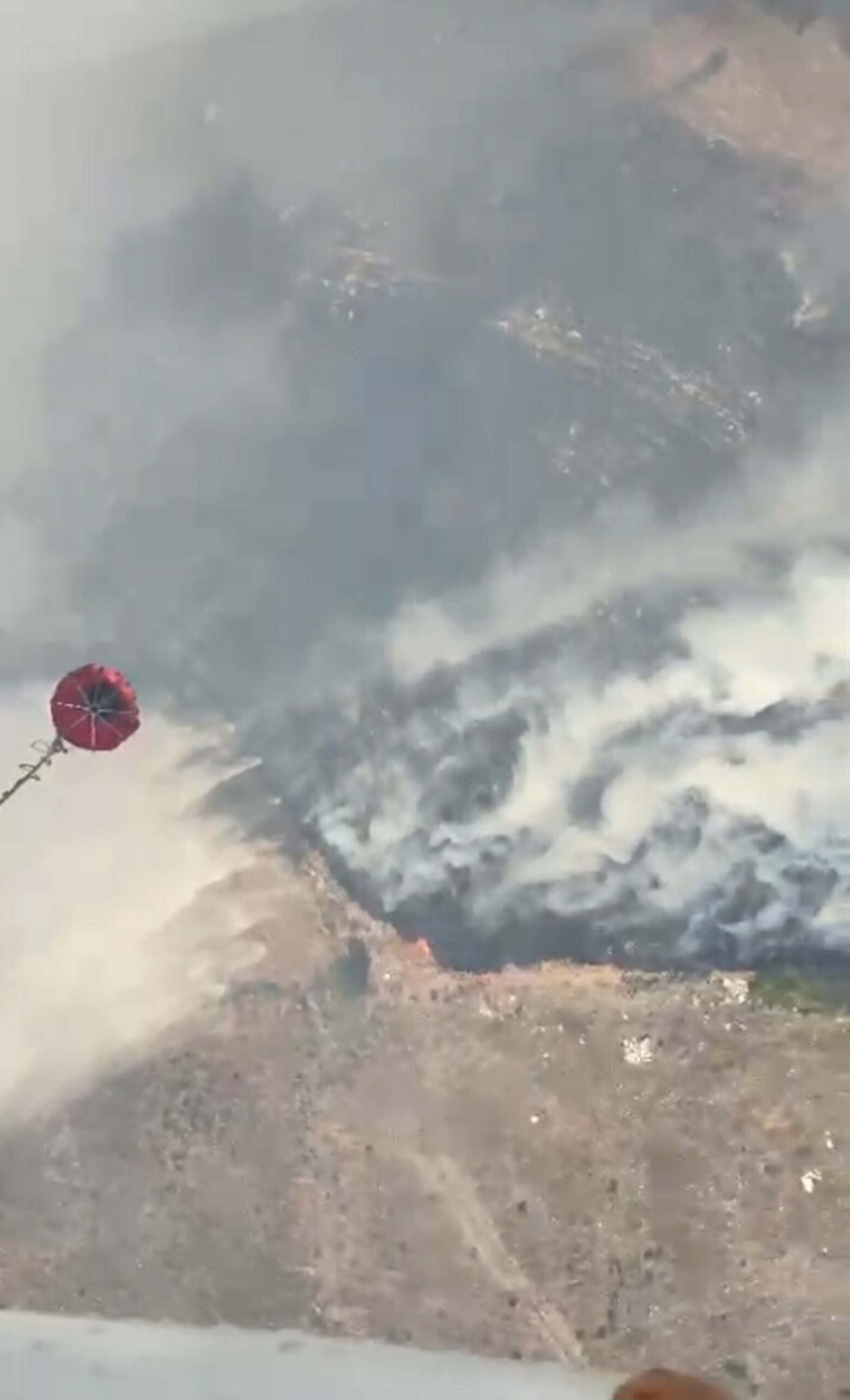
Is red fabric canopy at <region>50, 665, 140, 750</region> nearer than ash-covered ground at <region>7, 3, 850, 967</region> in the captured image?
No

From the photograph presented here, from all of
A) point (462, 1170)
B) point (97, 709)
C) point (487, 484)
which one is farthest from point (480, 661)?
point (462, 1170)

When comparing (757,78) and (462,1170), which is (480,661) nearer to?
(462,1170)

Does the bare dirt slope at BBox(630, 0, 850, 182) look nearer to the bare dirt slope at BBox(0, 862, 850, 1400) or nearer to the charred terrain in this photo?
the charred terrain

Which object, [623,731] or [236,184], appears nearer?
[623,731]

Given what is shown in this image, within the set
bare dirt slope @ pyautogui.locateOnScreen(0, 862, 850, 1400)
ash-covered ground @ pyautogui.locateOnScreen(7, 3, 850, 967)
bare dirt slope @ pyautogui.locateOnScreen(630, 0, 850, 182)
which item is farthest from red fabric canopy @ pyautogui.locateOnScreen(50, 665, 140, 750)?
bare dirt slope @ pyautogui.locateOnScreen(630, 0, 850, 182)

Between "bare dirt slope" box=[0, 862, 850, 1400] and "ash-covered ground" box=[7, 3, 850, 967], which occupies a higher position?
"ash-covered ground" box=[7, 3, 850, 967]

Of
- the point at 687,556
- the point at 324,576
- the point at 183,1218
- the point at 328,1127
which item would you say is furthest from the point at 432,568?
the point at 183,1218

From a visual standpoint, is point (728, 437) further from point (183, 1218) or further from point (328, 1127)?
point (183, 1218)
